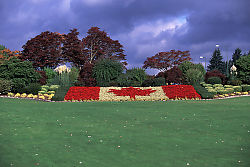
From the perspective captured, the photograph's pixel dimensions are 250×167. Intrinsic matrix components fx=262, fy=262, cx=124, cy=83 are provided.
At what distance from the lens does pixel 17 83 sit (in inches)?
899

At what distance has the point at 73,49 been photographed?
43938mm

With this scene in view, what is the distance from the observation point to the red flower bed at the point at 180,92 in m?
21.7

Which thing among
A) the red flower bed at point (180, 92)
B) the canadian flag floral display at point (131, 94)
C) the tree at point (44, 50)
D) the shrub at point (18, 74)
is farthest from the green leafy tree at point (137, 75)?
the tree at point (44, 50)

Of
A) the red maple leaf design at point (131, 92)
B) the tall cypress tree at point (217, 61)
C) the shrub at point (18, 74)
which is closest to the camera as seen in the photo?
the red maple leaf design at point (131, 92)

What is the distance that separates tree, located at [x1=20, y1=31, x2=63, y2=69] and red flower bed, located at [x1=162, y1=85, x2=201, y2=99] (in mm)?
24917

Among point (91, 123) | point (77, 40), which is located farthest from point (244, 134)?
point (77, 40)

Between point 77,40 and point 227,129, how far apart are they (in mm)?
39951

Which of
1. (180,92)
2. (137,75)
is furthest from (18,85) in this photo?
(180,92)

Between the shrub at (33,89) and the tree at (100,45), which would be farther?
the tree at (100,45)

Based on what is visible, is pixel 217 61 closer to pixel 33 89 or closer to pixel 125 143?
pixel 33 89

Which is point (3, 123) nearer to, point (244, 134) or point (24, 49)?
point (244, 134)

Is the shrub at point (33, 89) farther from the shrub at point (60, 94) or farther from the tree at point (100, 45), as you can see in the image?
the tree at point (100, 45)

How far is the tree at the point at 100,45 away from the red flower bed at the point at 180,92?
2424 centimetres

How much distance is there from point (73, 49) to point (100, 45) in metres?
5.78
